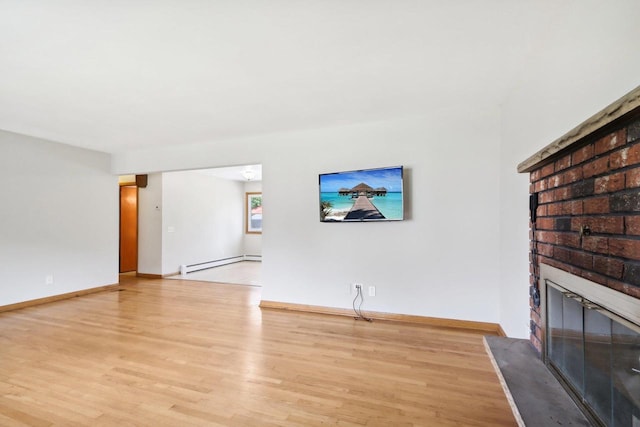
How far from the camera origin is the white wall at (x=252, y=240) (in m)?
8.99

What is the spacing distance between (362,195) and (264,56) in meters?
1.90

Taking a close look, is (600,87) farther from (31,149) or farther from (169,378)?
(31,149)

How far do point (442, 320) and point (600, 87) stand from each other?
8.85ft

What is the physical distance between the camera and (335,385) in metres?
2.17

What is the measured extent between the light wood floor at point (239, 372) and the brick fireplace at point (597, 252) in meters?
0.80

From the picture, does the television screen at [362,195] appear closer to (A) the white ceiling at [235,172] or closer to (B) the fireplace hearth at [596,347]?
(B) the fireplace hearth at [596,347]

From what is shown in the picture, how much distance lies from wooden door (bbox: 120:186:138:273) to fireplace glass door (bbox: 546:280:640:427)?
7.45 meters

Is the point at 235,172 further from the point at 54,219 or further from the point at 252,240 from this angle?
the point at 54,219

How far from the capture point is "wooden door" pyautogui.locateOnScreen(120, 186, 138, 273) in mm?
6715

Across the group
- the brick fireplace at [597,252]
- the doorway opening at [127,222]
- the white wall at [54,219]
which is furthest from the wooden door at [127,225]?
the brick fireplace at [597,252]

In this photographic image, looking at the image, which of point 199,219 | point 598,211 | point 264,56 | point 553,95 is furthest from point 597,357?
point 199,219

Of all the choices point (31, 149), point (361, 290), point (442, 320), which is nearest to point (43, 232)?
point (31, 149)

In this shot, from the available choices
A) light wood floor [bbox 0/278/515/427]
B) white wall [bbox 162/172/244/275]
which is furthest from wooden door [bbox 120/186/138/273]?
light wood floor [bbox 0/278/515/427]

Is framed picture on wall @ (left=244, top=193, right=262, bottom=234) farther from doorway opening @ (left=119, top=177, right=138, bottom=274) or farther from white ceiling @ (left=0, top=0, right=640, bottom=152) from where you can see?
white ceiling @ (left=0, top=0, right=640, bottom=152)
